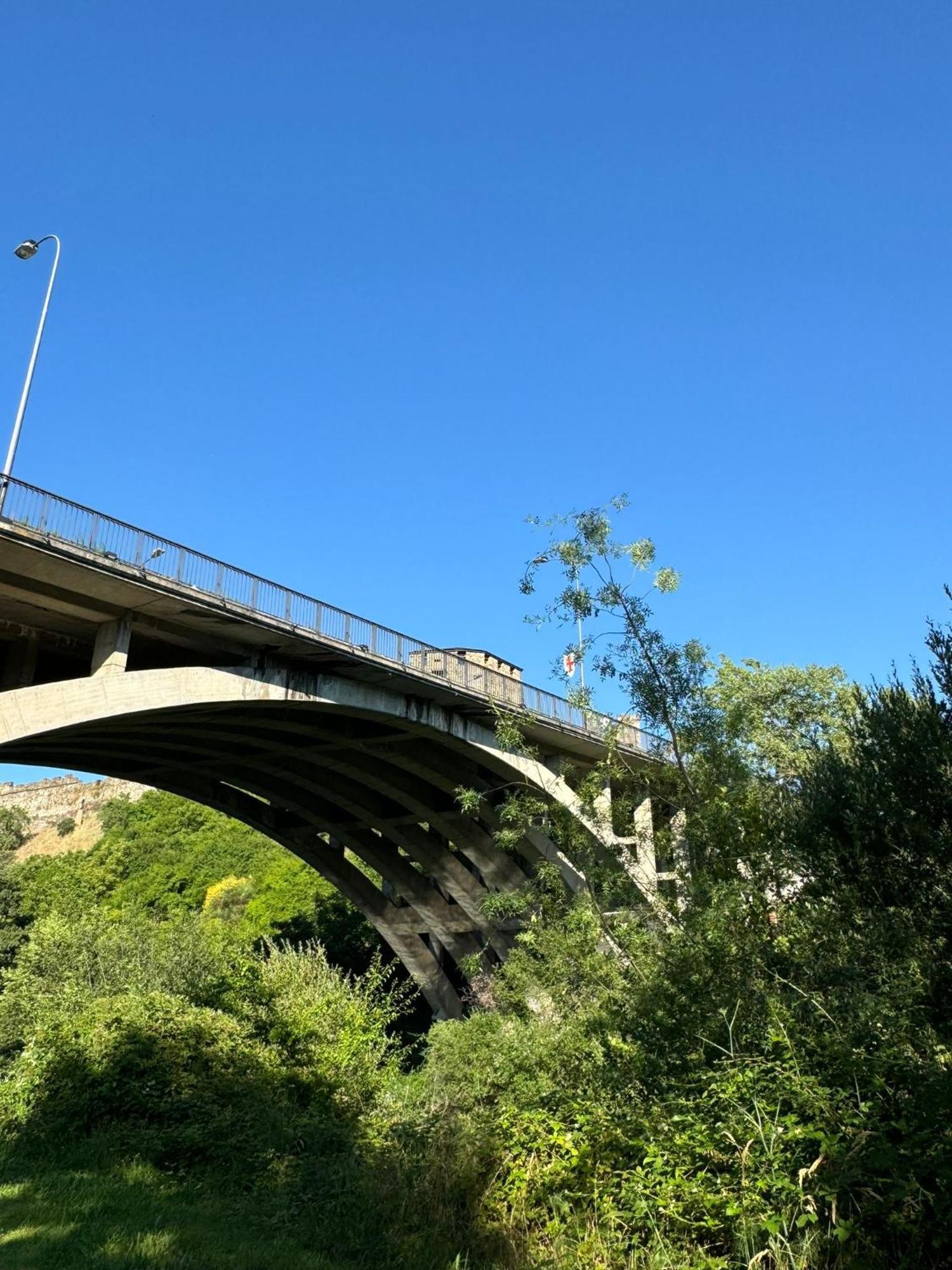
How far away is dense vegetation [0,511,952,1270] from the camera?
6559 mm

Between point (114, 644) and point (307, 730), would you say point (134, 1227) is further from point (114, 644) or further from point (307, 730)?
point (307, 730)

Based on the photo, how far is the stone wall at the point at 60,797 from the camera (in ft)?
351

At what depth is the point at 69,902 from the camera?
61.0 metres

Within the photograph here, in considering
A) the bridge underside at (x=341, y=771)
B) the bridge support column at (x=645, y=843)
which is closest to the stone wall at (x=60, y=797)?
the bridge underside at (x=341, y=771)

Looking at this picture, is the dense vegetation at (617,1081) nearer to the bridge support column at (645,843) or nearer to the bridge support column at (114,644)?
the bridge support column at (645,843)

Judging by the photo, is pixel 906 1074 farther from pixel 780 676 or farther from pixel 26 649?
pixel 780 676

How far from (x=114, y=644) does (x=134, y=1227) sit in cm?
1212

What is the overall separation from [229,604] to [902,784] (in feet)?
42.9

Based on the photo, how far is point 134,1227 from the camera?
24.1 ft

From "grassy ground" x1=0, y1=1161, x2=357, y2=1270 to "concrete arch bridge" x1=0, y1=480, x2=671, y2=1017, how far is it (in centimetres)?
800

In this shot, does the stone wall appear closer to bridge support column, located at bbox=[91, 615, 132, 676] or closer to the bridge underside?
the bridge underside

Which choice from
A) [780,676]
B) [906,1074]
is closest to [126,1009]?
[906,1074]

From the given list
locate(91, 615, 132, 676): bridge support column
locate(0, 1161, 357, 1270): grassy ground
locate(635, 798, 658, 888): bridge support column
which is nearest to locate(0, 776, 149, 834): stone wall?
locate(91, 615, 132, 676): bridge support column

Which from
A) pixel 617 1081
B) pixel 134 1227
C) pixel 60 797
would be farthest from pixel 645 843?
pixel 60 797
